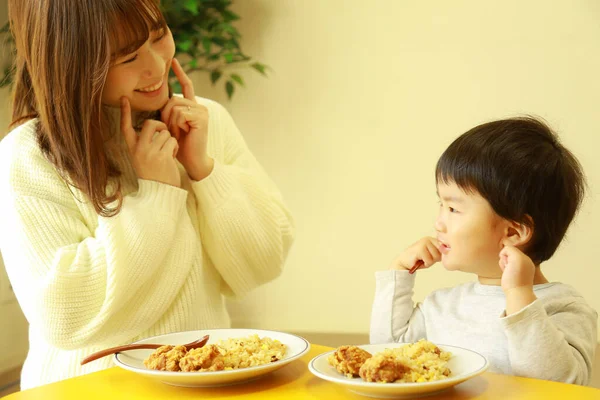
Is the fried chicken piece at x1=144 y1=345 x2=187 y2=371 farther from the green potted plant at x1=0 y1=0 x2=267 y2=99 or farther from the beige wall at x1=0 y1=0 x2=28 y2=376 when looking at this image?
the beige wall at x1=0 y1=0 x2=28 y2=376

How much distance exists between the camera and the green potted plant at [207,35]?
285 cm

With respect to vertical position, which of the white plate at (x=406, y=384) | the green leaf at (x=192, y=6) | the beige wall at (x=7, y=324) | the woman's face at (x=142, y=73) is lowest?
the beige wall at (x=7, y=324)

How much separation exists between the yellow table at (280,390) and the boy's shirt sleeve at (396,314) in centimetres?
32

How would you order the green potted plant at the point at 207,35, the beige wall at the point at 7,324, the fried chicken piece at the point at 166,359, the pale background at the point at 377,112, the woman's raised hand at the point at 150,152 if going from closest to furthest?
the fried chicken piece at the point at 166,359
the woman's raised hand at the point at 150,152
the pale background at the point at 377,112
the green potted plant at the point at 207,35
the beige wall at the point at 7,324

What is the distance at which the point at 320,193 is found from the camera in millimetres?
3166

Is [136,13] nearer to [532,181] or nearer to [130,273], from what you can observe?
[130,273]

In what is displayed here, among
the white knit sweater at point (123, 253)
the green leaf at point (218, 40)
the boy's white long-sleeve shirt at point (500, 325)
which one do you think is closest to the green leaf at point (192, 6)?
the green leaf at point (218, 40)

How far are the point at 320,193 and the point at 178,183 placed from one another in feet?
5.80

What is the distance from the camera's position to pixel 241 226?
1.47 metres

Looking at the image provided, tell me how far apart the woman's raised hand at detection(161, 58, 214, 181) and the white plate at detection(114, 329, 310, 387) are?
0.40 meters

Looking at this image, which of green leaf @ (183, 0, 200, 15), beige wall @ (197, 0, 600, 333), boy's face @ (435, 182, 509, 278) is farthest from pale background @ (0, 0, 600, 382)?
boy's face @ (435, 182, 509, 278)

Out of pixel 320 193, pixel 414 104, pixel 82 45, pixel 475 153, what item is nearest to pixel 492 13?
pixel 414 104

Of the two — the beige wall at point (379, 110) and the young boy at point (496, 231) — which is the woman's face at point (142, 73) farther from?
the beige wall at point (379, 110)

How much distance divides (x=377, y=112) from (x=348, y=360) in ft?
7.07
